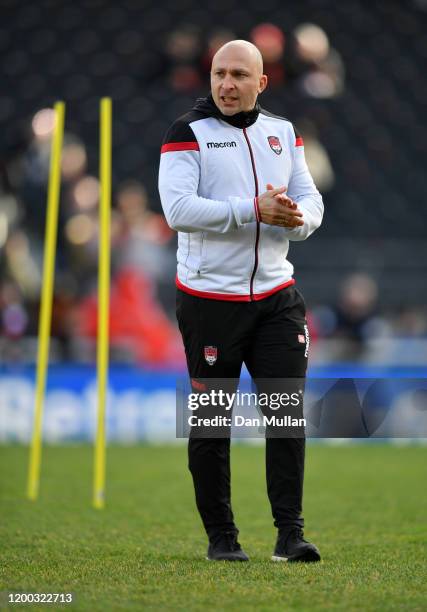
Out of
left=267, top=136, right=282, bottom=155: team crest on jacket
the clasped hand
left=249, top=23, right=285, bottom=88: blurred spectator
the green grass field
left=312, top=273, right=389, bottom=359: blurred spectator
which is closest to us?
the green grass field

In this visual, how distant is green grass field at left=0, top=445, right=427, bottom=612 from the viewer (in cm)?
316

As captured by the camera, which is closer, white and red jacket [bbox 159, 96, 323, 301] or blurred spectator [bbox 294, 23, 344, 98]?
white and red jacket [bbox 159, 96, 323, 301]

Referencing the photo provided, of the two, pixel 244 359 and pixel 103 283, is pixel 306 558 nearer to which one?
pixel 244 359

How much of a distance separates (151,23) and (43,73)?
2031 mm

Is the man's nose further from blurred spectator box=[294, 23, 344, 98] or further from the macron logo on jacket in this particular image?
blurred spectator box=[294, 23, 344, 98]

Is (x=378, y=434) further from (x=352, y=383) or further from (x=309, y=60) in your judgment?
(x=309, y=60)

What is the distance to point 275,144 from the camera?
388 cm

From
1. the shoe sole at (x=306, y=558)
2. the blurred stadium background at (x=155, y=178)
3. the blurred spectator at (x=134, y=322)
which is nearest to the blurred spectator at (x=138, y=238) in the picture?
the blurred stadium background at (x=155, y=178)

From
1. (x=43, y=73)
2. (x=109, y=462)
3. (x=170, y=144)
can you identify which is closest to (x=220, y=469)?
(x=170, y=144)

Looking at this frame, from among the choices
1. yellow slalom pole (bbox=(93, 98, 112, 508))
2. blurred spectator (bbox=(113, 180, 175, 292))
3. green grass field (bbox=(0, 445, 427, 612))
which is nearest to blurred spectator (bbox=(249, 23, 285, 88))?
blurred spectator (bbox=(113, 180, 175, 292))

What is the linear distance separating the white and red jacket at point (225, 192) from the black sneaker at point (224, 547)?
2.89ft

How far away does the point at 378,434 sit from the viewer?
14.8 ft

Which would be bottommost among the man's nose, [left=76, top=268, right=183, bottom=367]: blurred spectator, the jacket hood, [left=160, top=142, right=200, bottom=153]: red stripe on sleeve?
[left=76, top=268, right=183, bottom=367]: blurred spectator

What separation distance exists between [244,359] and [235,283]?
317 millimetres
